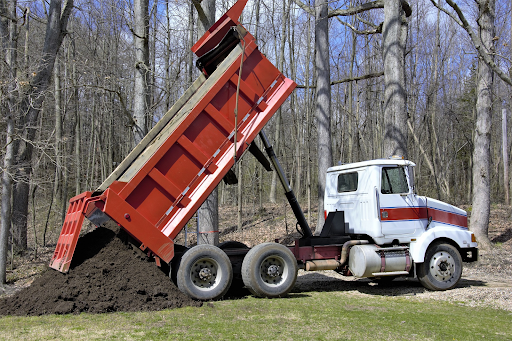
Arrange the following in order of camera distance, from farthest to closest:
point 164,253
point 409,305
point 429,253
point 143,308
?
point 429,253
point 409,305
point 164,253
point 143,308

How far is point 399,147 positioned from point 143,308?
8.63 m

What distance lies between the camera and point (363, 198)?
9164 mm

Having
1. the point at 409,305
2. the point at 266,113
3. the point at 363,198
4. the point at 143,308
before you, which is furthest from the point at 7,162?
the point at 409,305

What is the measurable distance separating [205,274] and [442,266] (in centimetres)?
511

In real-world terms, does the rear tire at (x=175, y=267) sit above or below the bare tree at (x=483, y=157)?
below

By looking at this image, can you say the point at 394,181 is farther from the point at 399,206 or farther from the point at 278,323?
the point at 278,323

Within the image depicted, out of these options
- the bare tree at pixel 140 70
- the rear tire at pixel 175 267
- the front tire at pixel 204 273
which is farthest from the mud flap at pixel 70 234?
the bare tree at pixel 140 70

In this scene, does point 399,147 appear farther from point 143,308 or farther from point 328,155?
point 143,308

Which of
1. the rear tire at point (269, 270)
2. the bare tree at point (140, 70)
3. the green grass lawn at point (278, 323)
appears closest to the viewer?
the green grass lawn at point (278, 323)

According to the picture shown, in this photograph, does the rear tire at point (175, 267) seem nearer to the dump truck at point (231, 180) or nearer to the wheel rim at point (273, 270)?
the dump truck at point (231, 180)

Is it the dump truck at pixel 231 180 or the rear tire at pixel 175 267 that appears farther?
the rear tire at pixel 175 267

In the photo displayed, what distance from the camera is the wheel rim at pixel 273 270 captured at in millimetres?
7742

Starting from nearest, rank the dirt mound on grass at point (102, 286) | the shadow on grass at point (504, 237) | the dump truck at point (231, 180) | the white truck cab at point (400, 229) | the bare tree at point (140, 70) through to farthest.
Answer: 1. the dirt mound on grass at point (102, 286)
2. the dump truck at point (231, 180)
3. the white truck cab at point (400, 229)
4. the bare tree at point (140, 70)
5. the shadow on grass at point (504, 237)

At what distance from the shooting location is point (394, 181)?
909cm
